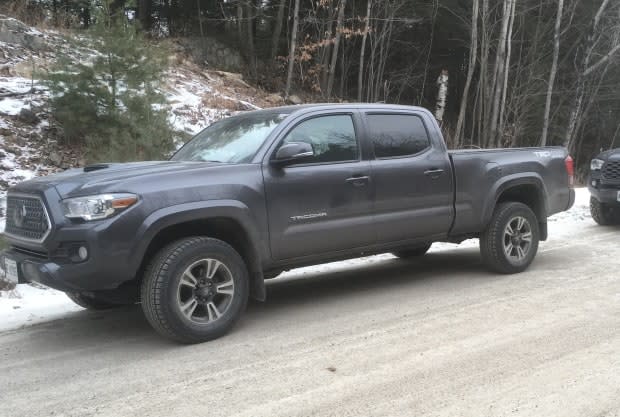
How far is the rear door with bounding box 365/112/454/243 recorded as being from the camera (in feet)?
18.2

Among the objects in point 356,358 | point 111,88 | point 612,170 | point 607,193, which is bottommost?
point 607,193

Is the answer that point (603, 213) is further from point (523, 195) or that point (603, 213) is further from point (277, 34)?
point (277, 34)

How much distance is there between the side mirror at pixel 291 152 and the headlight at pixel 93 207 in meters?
1.37

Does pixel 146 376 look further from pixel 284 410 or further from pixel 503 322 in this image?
pixel 503 322

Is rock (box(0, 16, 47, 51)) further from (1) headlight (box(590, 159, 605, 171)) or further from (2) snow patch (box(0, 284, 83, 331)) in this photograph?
(1) headlight (box(590, 159, 605, 171))

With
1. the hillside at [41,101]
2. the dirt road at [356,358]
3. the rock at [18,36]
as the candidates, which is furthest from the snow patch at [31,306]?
the rock at [18,36]

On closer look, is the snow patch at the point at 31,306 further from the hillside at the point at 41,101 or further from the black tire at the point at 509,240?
the black tire at the point at 509,240

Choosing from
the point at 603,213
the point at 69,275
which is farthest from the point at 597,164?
the point at 69,275

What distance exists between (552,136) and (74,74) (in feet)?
78.4

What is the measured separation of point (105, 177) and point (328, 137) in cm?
207

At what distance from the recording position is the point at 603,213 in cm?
1008

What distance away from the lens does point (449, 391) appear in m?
3.50

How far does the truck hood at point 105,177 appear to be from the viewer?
13.8ft

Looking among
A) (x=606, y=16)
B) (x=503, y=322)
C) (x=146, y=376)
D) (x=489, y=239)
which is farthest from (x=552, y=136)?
(x=146, y=376)
